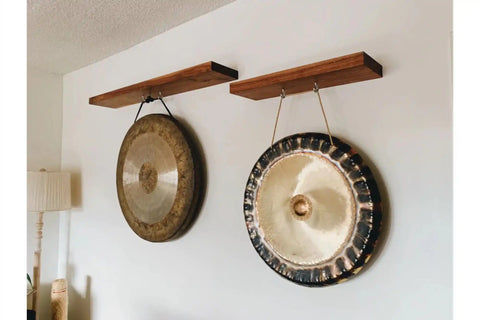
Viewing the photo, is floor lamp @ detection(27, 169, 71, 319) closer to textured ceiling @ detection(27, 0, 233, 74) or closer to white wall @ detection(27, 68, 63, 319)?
white wall @ detection(27, 68, 63, 319)

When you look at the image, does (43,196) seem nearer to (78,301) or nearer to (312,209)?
(78,301)

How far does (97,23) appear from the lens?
200cm

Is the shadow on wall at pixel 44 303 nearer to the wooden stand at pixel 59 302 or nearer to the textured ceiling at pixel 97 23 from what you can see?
the wooden stand at pixel 59 302

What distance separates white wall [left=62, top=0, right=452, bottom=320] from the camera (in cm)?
123

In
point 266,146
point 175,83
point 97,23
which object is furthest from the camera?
point 97,23

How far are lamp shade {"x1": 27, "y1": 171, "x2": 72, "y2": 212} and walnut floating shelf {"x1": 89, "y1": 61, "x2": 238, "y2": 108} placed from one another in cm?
67

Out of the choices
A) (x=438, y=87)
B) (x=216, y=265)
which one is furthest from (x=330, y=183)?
(x=216, y=265)

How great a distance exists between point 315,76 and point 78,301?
2303 mm

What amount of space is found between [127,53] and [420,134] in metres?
1.82

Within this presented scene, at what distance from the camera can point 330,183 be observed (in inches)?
54.3

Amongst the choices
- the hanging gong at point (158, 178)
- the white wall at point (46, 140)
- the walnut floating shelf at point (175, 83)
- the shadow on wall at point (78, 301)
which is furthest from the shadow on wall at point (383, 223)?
the white wall at point (46, 140)

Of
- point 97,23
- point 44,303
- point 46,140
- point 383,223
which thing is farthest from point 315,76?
point 44,303

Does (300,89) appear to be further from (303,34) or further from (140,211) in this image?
(140,211)

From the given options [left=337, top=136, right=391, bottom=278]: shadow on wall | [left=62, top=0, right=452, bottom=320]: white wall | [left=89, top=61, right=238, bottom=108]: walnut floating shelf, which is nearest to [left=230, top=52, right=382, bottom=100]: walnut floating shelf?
[left=62, top=0, right=452, bottom=320]: white wall
